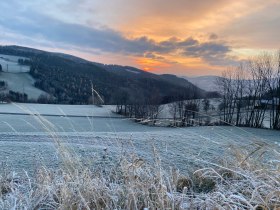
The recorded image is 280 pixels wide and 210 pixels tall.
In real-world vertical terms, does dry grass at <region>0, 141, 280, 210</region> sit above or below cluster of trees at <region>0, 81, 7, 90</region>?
below

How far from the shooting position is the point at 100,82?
5912 centimetres

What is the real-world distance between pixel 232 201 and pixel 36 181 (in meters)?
1.79

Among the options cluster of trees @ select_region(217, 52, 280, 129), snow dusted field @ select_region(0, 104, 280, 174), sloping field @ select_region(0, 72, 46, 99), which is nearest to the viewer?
snow dusted field @ select_region(0, 104, 280, 174)

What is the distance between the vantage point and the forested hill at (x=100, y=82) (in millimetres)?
37969

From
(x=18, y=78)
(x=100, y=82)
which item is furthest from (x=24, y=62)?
(x=100, y=82)

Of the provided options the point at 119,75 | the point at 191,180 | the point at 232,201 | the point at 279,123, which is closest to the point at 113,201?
the point at 232,201

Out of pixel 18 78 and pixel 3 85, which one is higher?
pixel 18 78

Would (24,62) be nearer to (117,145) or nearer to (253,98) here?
(253,98)

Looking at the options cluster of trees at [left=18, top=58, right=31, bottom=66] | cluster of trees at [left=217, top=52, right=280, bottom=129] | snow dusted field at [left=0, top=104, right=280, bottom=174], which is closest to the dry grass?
snow dusted field at [left=0, top=104, right=280, bottom=174]

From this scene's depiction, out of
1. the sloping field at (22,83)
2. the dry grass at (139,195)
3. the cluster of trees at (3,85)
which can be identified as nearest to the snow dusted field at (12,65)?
the sloping field at (22,83)

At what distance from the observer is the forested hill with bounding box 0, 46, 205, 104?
125 ft

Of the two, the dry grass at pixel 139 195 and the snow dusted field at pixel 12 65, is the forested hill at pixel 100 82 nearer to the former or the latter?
the snow dusted field at pixel 12 65

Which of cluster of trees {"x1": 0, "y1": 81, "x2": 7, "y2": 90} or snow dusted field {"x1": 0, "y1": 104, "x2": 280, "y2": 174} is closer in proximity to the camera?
snow dusted field {"x1": 0, "y1": 104, "x2": 280, "y2": 174}

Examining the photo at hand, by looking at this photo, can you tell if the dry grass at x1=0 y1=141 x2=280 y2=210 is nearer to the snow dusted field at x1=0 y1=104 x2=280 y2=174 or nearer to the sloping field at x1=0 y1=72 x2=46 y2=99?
the snow dusted field at x1=0 y1=104 x2=280 y2=174
